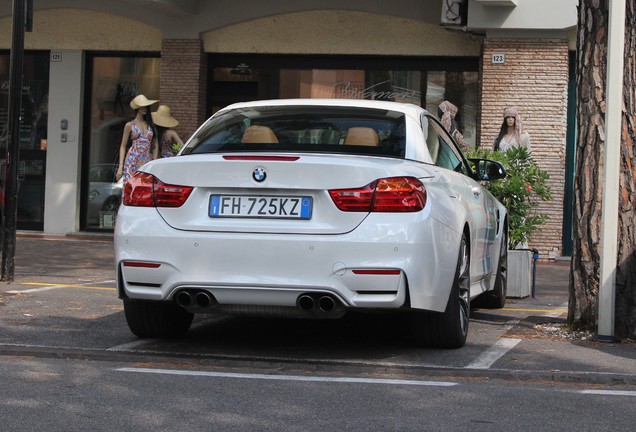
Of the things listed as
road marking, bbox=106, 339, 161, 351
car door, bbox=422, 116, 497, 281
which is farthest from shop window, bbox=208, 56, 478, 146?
road marking, bbox=106, 339, 161, 351

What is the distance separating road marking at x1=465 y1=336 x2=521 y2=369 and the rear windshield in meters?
1.34

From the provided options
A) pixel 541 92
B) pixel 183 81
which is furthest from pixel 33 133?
pixel 541 92

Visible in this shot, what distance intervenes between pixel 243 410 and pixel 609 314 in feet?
11.4

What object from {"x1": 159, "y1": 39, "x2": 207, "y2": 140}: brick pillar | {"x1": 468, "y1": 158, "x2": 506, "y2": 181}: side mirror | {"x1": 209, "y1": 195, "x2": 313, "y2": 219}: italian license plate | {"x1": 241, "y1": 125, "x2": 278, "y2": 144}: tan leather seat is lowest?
{"x1": 209, "y1": 195, "x2": 313, "y2": 219}: italian license plate

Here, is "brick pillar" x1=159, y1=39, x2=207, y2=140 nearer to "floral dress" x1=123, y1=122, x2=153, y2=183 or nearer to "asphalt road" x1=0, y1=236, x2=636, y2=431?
"floral dress" x1=123, y1=122, x2=153, y2=183

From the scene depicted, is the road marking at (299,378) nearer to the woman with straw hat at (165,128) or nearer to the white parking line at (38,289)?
the white parking line at (38,289)

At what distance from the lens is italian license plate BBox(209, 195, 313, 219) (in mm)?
6887

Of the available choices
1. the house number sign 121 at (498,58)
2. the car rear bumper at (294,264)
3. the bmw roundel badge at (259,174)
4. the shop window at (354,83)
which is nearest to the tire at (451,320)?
the car rear bumper at (294,264)

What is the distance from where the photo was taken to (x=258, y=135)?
770 cm

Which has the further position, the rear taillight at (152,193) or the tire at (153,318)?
the tire at (153,318)

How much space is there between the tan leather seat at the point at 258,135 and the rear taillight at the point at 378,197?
3.23 ft

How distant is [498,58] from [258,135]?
38.3 feet

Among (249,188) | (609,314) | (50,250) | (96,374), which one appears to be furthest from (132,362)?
(50,250)

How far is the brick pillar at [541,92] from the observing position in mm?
18688
